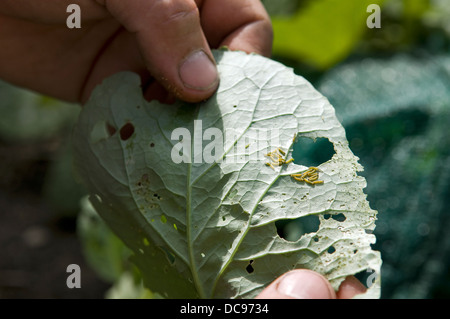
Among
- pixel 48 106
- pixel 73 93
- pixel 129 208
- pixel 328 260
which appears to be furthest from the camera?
pixel 48 106

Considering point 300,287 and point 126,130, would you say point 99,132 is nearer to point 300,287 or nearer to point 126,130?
point 126,130

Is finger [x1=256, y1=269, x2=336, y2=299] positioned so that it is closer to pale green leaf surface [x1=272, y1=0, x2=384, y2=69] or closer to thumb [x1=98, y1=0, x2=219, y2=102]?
thumb [x1=98, y1=0, x2=219, y2=102]

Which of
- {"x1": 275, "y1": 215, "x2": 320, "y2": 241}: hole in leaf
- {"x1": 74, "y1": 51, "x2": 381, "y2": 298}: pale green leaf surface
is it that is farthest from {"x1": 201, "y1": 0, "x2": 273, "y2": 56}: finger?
{"x1": 275, "y1": 215, "x2": 320, "y2": 241}: hole in leaf

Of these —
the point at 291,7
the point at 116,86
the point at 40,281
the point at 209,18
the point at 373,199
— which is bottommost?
the point at 40,281

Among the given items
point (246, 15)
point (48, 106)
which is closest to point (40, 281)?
point (48, 106)

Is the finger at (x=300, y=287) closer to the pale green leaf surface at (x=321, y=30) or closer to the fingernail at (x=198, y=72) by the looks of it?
the fingernail at (x=198, y=72)

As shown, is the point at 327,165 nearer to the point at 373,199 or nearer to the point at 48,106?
the point at 373,199

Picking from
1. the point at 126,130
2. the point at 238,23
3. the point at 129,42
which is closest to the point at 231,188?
the point at 126,130

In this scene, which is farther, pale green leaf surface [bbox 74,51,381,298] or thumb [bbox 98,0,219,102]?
thumb [bbox 98,0,219,102]
